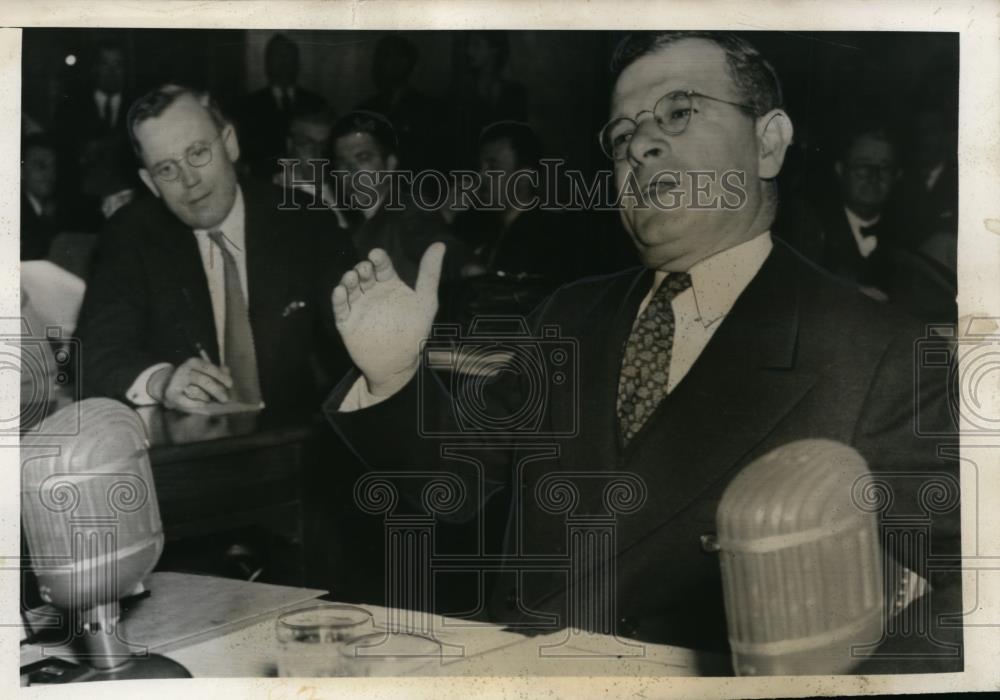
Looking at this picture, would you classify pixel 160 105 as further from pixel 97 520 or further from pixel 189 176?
pixel 97 520

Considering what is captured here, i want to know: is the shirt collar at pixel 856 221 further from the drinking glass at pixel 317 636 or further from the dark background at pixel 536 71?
the drinking glass at pixel 317 636

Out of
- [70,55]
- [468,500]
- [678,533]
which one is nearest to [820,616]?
[678,533]

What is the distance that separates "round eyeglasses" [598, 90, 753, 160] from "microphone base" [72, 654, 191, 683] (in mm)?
2466

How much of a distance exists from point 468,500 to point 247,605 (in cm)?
89

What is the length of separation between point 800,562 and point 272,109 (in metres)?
2.51

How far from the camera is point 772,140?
356 cm

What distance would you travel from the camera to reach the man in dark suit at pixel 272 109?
3578 mm

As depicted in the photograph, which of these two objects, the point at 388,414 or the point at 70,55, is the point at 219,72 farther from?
the point at 388,414

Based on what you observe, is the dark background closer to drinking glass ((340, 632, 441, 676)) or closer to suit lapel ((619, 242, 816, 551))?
suit lapel ((619, 242, 816, 551))

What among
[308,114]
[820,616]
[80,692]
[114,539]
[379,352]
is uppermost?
[308,114]

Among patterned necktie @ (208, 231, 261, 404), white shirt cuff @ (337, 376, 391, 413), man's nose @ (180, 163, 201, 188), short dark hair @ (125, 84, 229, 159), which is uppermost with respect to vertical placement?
short dark hair @ (125, 84, 229, 159)

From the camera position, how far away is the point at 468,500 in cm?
358

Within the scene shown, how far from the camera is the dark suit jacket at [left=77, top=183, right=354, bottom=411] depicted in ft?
11.8

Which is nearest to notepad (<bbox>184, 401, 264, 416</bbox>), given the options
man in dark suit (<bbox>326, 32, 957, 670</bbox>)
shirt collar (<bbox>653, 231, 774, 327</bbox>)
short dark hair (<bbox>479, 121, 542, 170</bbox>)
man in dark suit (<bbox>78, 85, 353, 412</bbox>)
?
man in dark suit (<bbox>78, 85, 353, 412</bbox>)
